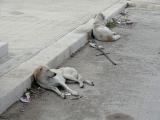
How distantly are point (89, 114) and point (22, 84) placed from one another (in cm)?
120

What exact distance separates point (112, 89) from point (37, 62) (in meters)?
1.48

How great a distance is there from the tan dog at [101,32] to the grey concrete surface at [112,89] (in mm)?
179

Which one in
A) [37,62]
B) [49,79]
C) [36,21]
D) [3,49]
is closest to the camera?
[49,79]

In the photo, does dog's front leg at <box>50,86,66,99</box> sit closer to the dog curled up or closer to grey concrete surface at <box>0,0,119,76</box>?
the dog curled up

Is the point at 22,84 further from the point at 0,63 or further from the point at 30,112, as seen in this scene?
the point at 0,63

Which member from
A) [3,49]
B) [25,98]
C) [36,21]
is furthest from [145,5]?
[25,98]

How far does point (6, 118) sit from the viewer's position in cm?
523

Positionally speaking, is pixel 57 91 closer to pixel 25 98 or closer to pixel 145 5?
pixel 25 98

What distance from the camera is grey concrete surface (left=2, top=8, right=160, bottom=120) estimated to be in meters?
5.47

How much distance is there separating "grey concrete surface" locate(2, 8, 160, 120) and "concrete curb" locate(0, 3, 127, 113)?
15 centimetres

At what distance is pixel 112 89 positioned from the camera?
6406 mm

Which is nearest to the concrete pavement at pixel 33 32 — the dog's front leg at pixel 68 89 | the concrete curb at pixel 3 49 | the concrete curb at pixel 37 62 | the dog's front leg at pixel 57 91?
the concrete curb at pixel 37 62

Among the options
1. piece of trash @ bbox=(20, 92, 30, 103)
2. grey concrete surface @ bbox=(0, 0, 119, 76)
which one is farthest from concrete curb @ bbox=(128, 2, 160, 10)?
piece of trash @ bbox=(20, 92, 30, 103)

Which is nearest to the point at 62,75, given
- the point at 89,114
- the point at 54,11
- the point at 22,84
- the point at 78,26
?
the point at 22,84
